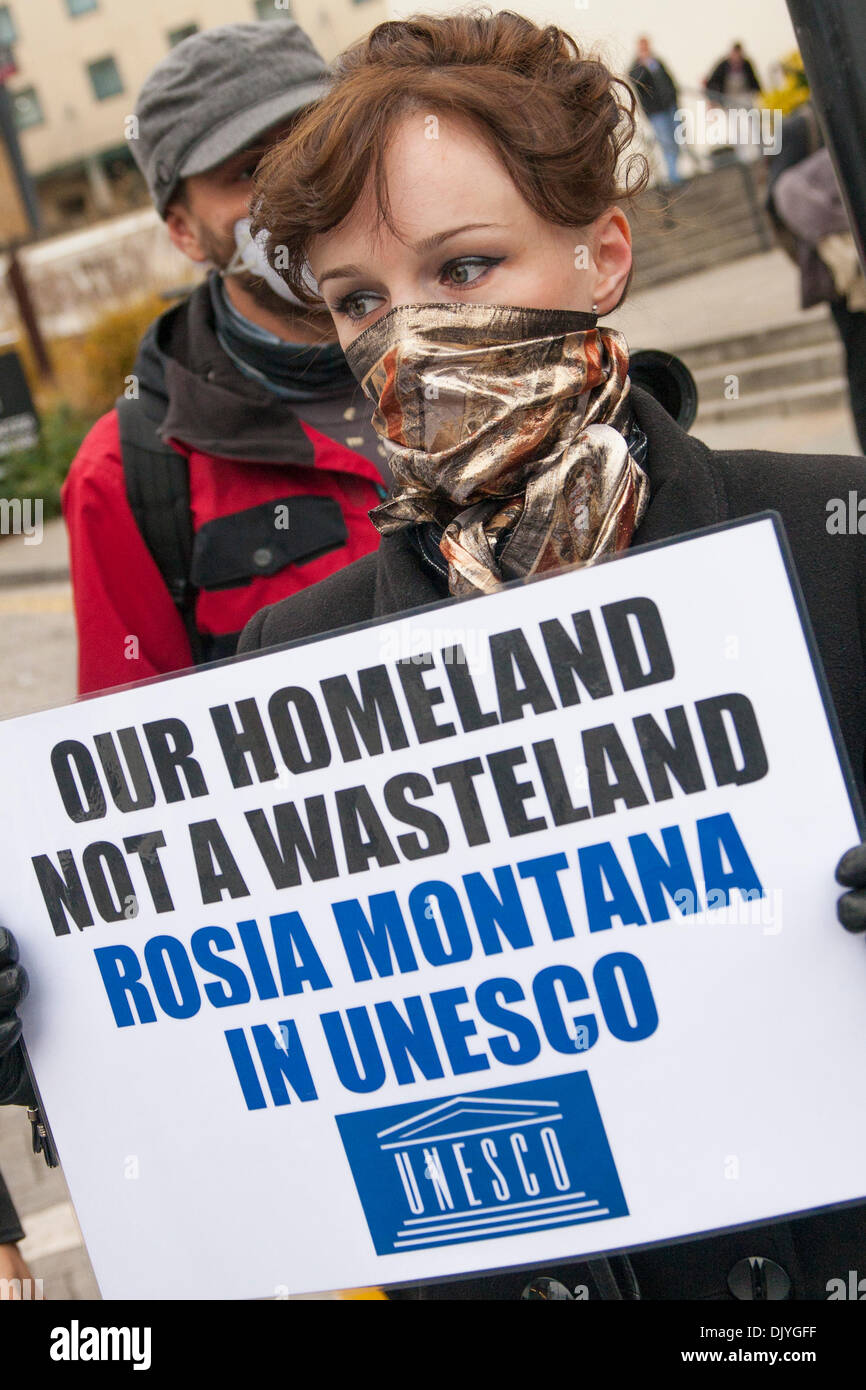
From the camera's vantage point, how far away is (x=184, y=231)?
291cm

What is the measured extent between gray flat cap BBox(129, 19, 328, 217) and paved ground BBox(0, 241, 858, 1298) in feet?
3.15

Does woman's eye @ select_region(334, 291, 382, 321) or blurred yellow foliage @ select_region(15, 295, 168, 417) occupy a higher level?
blurred yellow foliage @ select_region(15, 295, 168, 417)

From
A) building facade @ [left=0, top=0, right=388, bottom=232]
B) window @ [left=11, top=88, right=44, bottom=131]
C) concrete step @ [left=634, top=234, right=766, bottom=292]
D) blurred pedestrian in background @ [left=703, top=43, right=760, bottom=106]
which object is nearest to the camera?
concrete step @ [left=634, top=234, right=766, bottom=292]

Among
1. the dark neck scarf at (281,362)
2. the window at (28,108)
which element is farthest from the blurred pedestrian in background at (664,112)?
the window at (28,108)

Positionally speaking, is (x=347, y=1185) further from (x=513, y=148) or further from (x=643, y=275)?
(x=643, y=275)

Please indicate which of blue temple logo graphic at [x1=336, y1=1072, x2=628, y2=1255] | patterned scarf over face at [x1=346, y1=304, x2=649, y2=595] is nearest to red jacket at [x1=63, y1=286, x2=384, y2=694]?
patterned scarf over face at [x1=346, y1=304, x2=649, y2=595]

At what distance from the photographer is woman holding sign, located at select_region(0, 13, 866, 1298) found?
1.61 meters

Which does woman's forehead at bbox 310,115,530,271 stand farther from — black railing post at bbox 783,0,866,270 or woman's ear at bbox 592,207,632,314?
black railing post at bbox 783,0,866,270

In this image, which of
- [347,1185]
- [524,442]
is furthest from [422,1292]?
[524,442]

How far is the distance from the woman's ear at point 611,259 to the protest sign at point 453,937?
1.51 feet

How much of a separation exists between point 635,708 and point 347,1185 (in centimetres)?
63

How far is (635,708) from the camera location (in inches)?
58.7

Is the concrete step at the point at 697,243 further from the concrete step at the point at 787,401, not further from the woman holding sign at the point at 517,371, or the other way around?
the woman holding sign at the point at 517,371

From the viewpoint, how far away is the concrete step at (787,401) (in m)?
9.32
